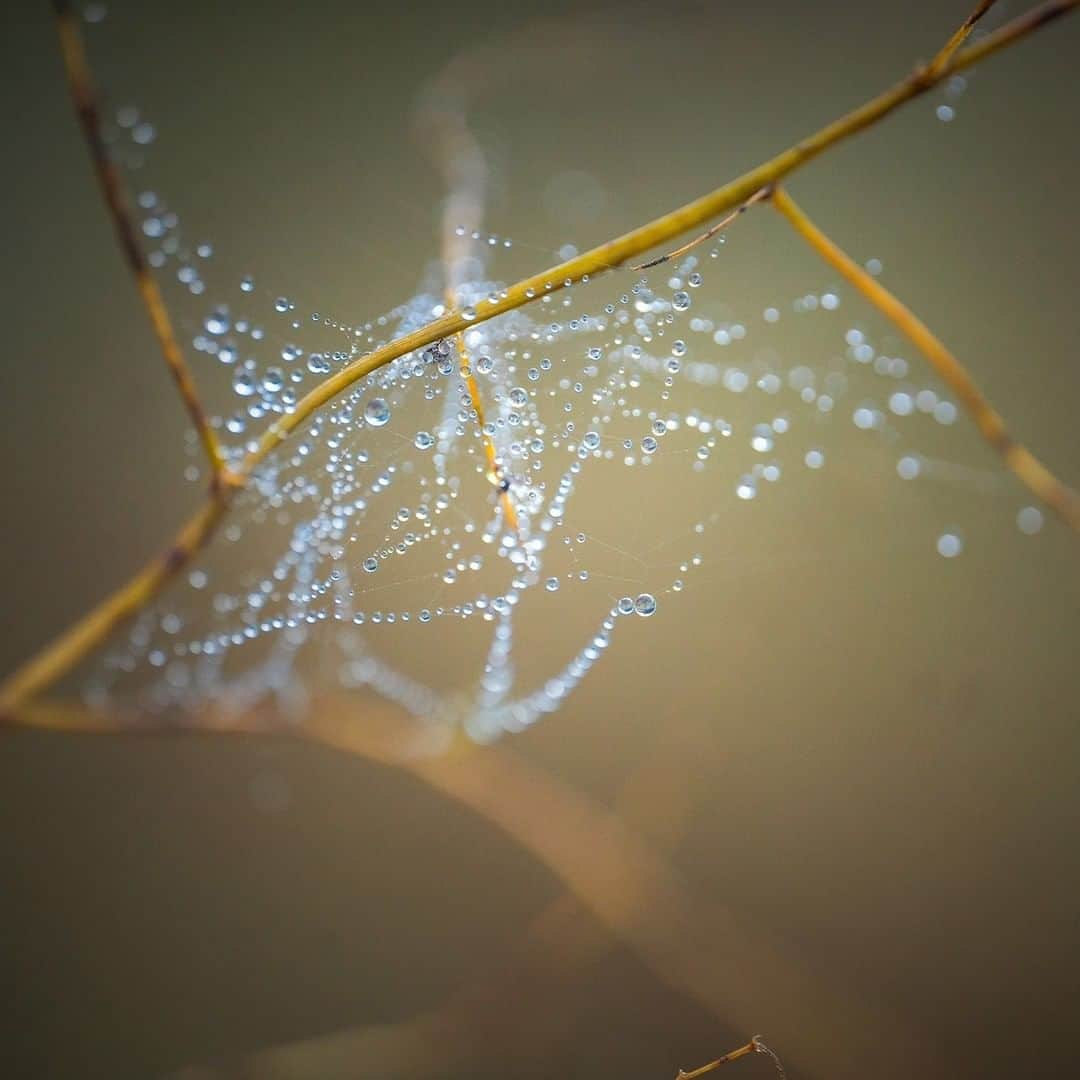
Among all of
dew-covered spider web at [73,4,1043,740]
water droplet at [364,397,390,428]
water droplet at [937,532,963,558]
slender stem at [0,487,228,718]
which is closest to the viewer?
slender stem at [0,487,228,718]

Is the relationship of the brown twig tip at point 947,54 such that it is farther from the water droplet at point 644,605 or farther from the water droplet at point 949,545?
the water droplet at point 949,545

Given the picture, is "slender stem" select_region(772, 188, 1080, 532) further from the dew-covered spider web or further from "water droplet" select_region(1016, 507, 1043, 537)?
"water droplet" select_region(1016, 507, 1043, 537)

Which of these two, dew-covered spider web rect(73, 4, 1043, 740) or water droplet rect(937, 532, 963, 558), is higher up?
dew-covered spider web rect(73, 4, 1043, 740)

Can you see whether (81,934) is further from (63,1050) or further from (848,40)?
(848,40)

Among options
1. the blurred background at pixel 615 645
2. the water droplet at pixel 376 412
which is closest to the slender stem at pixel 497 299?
the water droplet at pixel 376 412

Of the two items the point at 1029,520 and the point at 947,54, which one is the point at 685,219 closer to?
the point at 947,54

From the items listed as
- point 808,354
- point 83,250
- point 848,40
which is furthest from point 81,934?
point 848,40

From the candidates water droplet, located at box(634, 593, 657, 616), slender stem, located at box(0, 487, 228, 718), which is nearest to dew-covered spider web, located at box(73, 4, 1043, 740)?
water droplet, located at box(634, 593, 657, 616)
